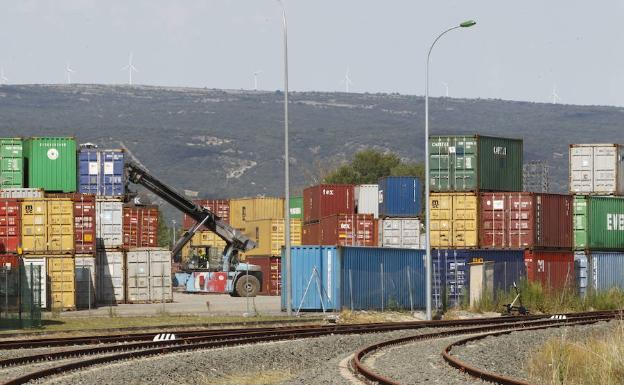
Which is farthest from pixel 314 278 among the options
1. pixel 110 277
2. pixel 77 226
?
pixel 110 277

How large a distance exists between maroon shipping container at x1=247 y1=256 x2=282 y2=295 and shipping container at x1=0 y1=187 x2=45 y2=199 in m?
24.5

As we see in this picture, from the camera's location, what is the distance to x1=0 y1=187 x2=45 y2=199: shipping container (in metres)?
56.0

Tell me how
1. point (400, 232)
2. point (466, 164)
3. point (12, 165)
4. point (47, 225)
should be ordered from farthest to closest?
1. point (400, 232)
2. point (12, 165)
3. point (466, 164)
4. point (47, 225)

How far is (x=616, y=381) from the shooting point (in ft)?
67.0

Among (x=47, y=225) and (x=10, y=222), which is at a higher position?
(x=10, y=222)

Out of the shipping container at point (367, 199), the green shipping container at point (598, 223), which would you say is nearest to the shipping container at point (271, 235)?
the shipping container at point (367, 199)

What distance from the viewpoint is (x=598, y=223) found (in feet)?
195

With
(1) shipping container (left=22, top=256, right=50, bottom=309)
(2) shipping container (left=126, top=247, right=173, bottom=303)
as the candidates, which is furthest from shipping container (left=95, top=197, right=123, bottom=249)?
(1) shipping container (left=22, top=256, right=50, bottom=309)

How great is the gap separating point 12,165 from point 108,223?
569 centimetres

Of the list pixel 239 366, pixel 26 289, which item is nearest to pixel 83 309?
pixel 26 289

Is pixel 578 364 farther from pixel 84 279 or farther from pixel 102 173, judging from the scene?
pixel 102 173

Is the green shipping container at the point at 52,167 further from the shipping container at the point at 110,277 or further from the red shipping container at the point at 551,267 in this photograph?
the red shipping container at the point at 551,267

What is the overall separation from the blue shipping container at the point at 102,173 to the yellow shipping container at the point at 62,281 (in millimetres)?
7670

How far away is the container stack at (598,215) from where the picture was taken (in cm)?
5825
